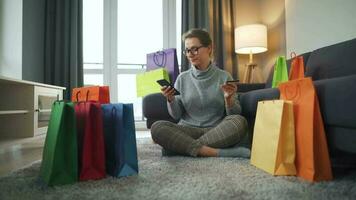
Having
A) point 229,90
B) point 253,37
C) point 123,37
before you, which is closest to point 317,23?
point 253,37

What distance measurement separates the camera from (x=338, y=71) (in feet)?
4.34

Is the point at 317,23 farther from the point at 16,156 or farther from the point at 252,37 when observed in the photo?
the point at 16,156

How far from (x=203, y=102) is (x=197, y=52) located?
28 centimetres

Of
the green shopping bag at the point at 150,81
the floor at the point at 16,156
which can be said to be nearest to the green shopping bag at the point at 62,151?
the floor at the point at 16,156

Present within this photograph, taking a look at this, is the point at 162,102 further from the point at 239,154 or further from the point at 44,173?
the point at 44,173

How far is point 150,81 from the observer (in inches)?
83.9

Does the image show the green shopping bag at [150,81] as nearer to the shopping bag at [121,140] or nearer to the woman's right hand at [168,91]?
the woman's right hand at [168,91]

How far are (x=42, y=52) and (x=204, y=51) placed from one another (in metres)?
2.09

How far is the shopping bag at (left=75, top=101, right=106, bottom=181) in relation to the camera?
924 mm

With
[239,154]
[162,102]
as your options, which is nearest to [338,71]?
[239,154]

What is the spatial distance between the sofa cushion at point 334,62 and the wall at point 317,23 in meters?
0.45

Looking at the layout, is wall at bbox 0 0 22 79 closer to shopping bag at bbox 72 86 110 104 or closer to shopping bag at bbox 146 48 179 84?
shopping bag at bbox 146 48 179 84

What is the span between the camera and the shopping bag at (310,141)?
0.88 meters

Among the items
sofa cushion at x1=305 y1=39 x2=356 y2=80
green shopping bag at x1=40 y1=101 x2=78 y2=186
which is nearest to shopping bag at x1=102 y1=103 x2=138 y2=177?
green shopping bag at x1=40 y1=101 x2=78 y2=186
